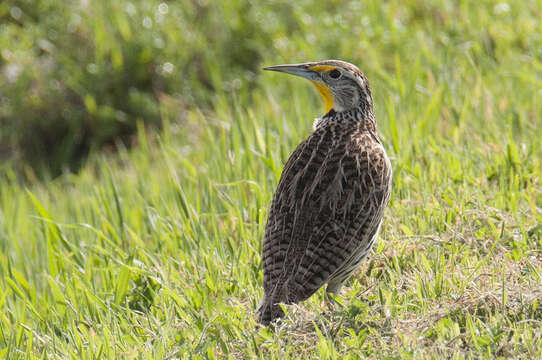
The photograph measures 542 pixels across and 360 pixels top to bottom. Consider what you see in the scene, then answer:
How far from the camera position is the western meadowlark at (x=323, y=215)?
12.1ft

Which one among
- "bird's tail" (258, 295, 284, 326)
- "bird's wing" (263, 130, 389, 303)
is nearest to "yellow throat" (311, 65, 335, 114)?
"bird's wing" (263, 130, 389, 303)

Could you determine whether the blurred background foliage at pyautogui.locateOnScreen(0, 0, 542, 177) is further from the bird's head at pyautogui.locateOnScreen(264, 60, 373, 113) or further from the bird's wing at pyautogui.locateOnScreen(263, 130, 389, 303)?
the bird's wing at pyautogui.locateOnScreen(263, 130, 389, 303)

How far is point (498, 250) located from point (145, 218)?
95.5 inches

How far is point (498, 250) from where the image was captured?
4051mm

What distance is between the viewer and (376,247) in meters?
4.26

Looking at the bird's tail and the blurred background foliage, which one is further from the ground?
the blurred background foliage

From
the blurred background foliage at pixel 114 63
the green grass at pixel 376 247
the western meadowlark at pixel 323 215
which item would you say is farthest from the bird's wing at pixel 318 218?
the blurred background foliage at pixel 114 63

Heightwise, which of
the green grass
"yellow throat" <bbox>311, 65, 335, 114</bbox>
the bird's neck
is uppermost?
"yellow throat" <bbox>311, 65, 335, 114</bbox>

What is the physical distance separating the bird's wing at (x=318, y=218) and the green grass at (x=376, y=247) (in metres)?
0.17

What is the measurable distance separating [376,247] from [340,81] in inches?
36.5

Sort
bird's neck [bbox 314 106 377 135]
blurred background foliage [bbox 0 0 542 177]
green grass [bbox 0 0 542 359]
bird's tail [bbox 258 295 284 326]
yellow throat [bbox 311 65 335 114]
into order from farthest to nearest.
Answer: blurred background foliage [bbox 0 0 542 177], yellow throat [bbox 311 65 335 114], bird's neck [bbox 314 106 377 135], bird's tail [bbox 258 295 284 326], green grass [bbox 0 0 542 359]

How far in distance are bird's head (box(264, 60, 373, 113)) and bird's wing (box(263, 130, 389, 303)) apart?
0.39 metres

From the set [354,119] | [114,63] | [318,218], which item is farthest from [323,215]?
[114,63]

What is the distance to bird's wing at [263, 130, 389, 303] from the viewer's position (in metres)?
3.68
